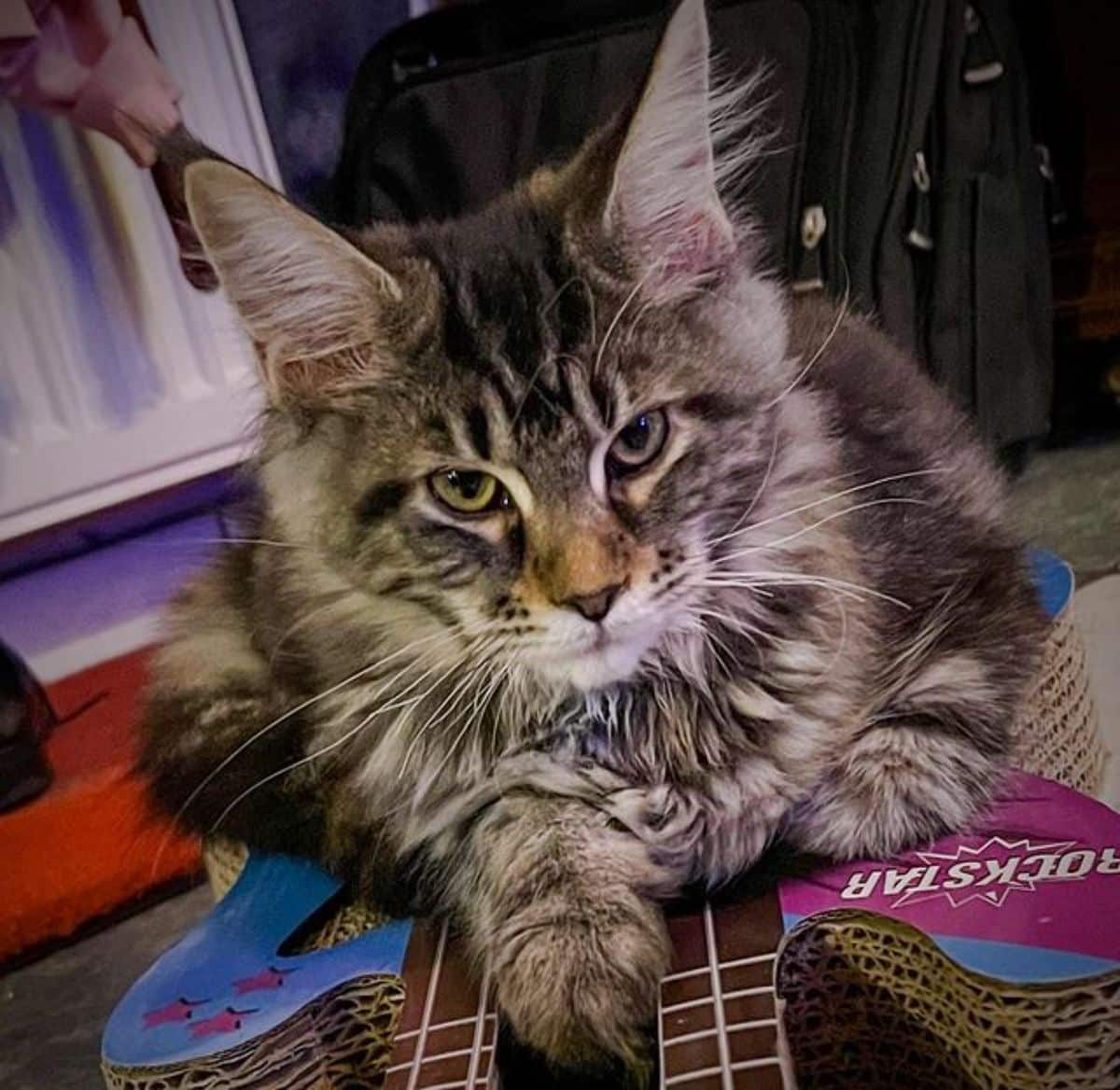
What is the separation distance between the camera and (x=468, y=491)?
2.66 feet

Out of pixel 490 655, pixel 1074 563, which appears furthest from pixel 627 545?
pixel 1074 563

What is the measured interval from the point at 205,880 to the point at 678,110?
985 mm

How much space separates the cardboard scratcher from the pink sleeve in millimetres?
744

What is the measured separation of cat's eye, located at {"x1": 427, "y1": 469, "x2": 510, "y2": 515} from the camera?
80cm

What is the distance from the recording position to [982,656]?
2.93 ft

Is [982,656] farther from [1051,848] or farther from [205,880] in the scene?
[205,880]

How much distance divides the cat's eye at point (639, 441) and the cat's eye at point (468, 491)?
77mm

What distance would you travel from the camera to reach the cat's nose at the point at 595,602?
0.75 m

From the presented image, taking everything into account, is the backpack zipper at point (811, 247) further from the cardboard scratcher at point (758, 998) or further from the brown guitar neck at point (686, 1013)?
the brown guitar neck at point (686, 1013)

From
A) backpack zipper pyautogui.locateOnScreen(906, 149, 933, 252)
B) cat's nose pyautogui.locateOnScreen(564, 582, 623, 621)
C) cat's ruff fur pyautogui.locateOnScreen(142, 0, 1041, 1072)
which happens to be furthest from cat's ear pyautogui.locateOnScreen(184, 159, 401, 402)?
backpack zipper pyautogui.locateOnScreen(906, 149, 933, 252)

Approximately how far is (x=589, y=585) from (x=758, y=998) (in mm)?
255

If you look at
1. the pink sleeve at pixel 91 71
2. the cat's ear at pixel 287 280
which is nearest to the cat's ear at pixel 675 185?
the cat's ear at pixel 287 280

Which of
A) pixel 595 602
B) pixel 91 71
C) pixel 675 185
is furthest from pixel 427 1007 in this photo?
pixel 91 71

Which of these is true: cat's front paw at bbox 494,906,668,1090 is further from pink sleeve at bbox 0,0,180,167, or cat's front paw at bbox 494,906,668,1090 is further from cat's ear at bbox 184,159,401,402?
pink sleeve at bbox 0,0,180,167
